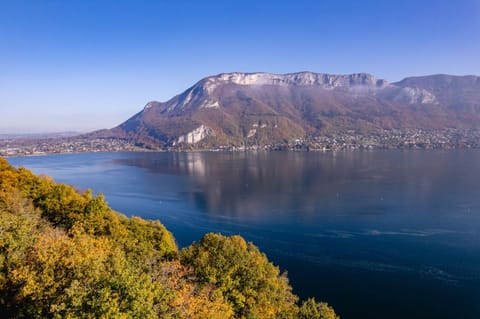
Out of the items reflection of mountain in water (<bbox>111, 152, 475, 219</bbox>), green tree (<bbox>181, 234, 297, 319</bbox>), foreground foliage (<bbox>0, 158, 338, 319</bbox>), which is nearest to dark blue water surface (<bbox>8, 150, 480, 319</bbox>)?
reflection of mountain in water (<bbox>111, 152, 475, 219</bbox>)

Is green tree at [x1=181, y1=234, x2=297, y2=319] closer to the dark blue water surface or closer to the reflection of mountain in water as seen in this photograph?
the dark blue water surface

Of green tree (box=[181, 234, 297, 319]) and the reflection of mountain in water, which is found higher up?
green tree (box=[181, 234, 297, 319])

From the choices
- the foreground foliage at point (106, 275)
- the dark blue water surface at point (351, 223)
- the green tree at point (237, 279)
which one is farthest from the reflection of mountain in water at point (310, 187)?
the foreground foliage at point (106, 275)

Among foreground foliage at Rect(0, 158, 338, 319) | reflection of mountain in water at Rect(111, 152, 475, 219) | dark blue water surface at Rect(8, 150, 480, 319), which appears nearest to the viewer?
foreground foliage at Rect(0, 158, 338, 319)

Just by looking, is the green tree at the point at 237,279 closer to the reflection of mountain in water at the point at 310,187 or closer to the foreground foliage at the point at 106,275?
the foreground foliage at the point at 106,275

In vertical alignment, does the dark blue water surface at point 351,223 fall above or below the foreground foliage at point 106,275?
below

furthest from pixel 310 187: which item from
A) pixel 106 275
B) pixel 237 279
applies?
pixel 106 275
